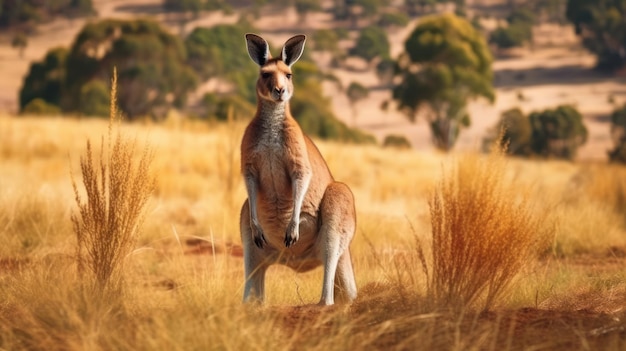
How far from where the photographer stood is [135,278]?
685 centimetres

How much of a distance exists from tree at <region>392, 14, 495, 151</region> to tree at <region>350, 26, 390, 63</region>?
137ft

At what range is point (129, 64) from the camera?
4888 centimetres

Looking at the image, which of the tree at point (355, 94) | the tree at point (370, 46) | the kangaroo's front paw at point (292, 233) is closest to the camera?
the kangaroo's front paw at point (292, 233)

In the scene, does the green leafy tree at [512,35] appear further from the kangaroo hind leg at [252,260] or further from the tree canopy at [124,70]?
the kangaroo hind leg at [252,260]

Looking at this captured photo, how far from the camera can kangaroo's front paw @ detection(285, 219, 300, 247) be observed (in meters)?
5.68

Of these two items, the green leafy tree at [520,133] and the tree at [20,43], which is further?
the tree at [20,43]

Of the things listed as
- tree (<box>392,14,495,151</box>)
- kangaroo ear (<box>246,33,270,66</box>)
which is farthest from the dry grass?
tree (<box>392,14,495,151</box>)

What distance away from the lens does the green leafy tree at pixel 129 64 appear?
4750cm

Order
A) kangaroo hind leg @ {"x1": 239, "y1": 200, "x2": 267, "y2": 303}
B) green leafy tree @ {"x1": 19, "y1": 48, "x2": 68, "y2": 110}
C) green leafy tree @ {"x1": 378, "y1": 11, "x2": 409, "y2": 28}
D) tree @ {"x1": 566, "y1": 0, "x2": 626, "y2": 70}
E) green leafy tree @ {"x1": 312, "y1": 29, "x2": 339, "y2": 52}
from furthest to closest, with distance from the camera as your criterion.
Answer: green leafy tree @ {"x1": 378, "y1": 11, "x2": 409, "y2": 28}
green leafy tree @ {"x1": 312, "y1": 29, "x2": 339, "y2": 52}
tree @ {"x1": 566, "y1": 0, "x2": 626, "y2": 70}
green leafy tree @ {"x1": 19, "y1": 48, "x2": 68, "y2": 110}
kangaroo hind leg @ {"x1": 239, "y1": 200, "x2": 267, "y2": 303}

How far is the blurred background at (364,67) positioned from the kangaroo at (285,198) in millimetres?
1190

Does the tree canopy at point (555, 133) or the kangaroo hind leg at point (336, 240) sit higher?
the kangaroo hind leg at point (336, 240)

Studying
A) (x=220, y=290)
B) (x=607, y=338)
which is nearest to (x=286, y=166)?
(x=220, y=290)

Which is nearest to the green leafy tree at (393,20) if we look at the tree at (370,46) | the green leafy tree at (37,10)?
the tree at (370,46)

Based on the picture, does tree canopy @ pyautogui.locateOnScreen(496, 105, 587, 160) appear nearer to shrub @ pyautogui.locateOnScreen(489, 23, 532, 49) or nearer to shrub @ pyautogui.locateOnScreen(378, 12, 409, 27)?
shrub @ pyautogui.locateOnScreen(489, 23, 532, 49)
